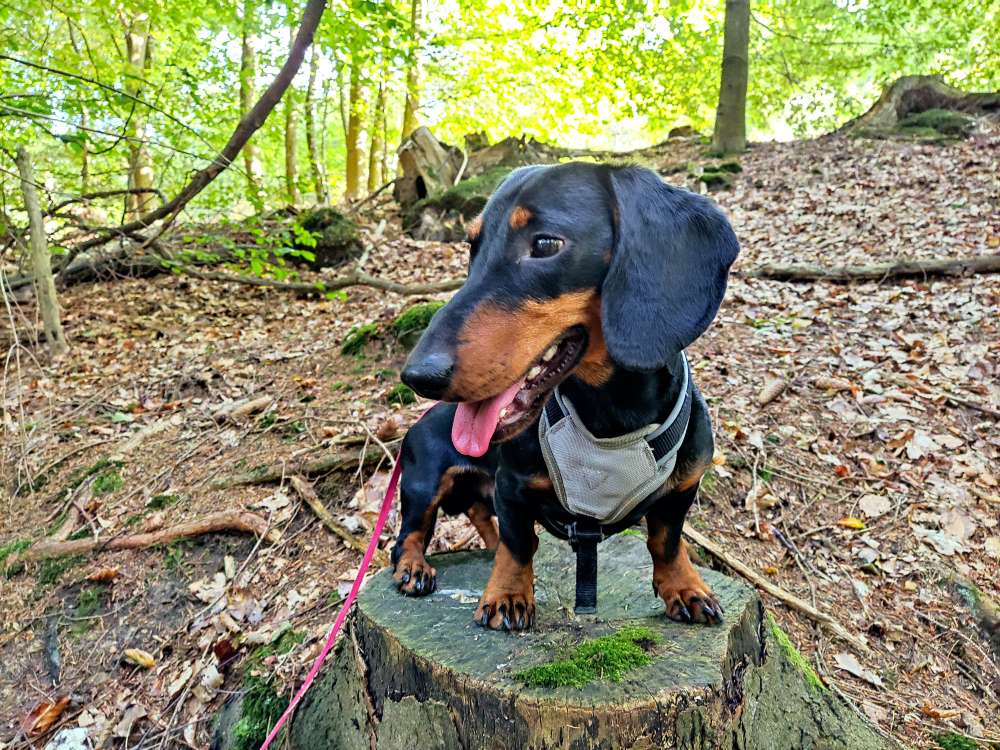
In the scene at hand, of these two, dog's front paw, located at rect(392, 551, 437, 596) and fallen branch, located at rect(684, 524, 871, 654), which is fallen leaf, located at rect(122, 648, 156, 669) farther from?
fallen branch, located at rect(684, 524, 871, 654)

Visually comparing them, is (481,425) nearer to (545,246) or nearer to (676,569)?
(545,246)

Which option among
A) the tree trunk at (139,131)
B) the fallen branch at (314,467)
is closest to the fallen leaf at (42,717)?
the fallen branch at (314,467)

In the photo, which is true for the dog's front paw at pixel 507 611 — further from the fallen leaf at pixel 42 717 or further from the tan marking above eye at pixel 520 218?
the fallen leaf at pixel 42 717

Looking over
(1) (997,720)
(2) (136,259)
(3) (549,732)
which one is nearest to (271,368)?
(2) (136,259)

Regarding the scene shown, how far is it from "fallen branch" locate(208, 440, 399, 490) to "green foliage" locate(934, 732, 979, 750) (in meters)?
3.00

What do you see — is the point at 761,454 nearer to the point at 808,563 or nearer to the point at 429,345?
the point at 808,563

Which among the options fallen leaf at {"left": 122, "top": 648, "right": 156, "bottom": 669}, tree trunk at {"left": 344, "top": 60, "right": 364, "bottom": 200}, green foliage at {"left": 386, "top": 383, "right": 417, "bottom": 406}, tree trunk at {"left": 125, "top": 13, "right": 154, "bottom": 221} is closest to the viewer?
fallen leaf at {"left": 122, "top": 648, "right": 156, "bottom": 669}

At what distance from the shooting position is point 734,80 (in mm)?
11125

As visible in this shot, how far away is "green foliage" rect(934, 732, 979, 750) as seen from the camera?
253 centimetres

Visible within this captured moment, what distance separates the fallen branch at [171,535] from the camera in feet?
12.5

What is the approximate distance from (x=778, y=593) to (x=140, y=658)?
3.06 meters

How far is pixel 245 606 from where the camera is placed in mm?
3371

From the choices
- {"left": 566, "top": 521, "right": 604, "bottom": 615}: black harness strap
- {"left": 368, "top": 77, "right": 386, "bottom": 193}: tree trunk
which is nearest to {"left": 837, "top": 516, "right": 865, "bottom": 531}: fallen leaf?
{"left": 566, "top": 521, "right": 604, "bottom": 615}: black harness strap

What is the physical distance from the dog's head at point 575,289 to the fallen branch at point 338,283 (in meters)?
5.20
